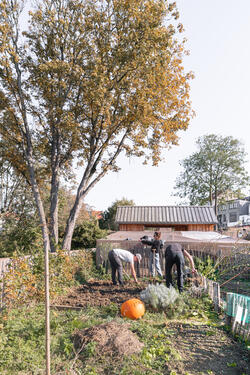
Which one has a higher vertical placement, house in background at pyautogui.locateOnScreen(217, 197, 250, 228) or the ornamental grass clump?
house in background at pyautogui.locateOnScreen(217, 197, 250, 228)

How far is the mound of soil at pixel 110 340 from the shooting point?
11.4ft

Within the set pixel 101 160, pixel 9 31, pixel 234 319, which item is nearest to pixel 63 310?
pixel 234 319

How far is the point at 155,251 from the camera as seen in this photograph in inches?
361

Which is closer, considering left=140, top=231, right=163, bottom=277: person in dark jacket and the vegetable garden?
the vegetable garden

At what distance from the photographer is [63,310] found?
217 inches

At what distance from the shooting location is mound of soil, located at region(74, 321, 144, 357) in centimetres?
347

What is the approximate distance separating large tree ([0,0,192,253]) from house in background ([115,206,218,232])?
7.16 m

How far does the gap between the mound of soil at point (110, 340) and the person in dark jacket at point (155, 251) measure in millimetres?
4868

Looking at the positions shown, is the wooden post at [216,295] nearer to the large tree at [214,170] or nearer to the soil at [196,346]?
the soil at [196,346]

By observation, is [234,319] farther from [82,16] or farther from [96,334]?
[82,16]

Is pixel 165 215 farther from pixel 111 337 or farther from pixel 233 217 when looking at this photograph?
pixel 233 217

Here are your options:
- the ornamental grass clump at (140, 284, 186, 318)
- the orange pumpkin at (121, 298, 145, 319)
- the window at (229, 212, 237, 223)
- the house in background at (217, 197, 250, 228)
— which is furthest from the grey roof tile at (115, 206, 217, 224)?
the window at (229, 212, 237, 223)

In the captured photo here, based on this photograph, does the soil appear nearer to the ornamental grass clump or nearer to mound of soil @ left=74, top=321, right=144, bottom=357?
mound of soil @ left=74, top=321, right=144, bottom=357

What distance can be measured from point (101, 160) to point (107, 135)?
3.81ft
